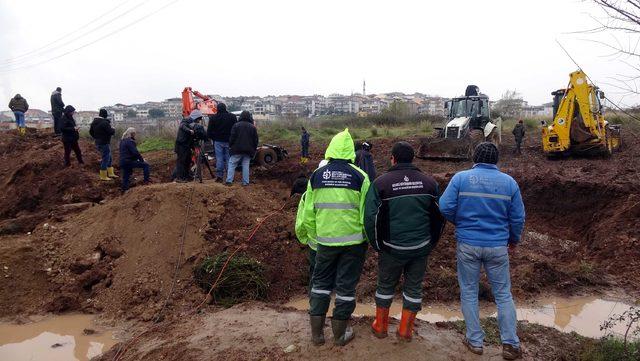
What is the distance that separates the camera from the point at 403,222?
3873 mm

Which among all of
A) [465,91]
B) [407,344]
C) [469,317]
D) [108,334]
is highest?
[465,91]

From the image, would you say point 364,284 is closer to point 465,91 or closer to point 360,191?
point 360,191

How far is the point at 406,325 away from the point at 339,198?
1.37 meters

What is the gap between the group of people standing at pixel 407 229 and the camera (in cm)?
388

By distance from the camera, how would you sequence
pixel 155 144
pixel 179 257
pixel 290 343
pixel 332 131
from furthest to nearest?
pixel 332 131 → pixel 155 144 → pixel 179 257 → pixel 290 343

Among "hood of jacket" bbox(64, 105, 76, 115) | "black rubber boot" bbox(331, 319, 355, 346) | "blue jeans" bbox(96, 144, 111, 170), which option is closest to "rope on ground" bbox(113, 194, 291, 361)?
"black rubber boot" bbox(331, 319, 355, 346)

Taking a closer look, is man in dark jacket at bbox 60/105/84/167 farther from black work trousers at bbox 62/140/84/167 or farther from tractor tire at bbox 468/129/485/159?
tractor tire at bbox 468/129/485/159

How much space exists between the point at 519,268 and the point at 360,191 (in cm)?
427

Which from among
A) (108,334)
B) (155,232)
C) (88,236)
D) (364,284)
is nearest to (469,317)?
(364,284)

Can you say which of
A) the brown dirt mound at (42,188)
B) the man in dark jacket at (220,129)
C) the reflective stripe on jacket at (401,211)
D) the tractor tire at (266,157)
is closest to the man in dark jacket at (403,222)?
the reflective stripe on jacket at (401,211)

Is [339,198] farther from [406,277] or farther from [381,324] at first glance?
[381,324]

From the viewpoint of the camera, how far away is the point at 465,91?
1769 centimetres

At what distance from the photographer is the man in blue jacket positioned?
3869 millimetres

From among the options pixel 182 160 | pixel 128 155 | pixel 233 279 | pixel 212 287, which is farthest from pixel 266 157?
pixel 212 287
